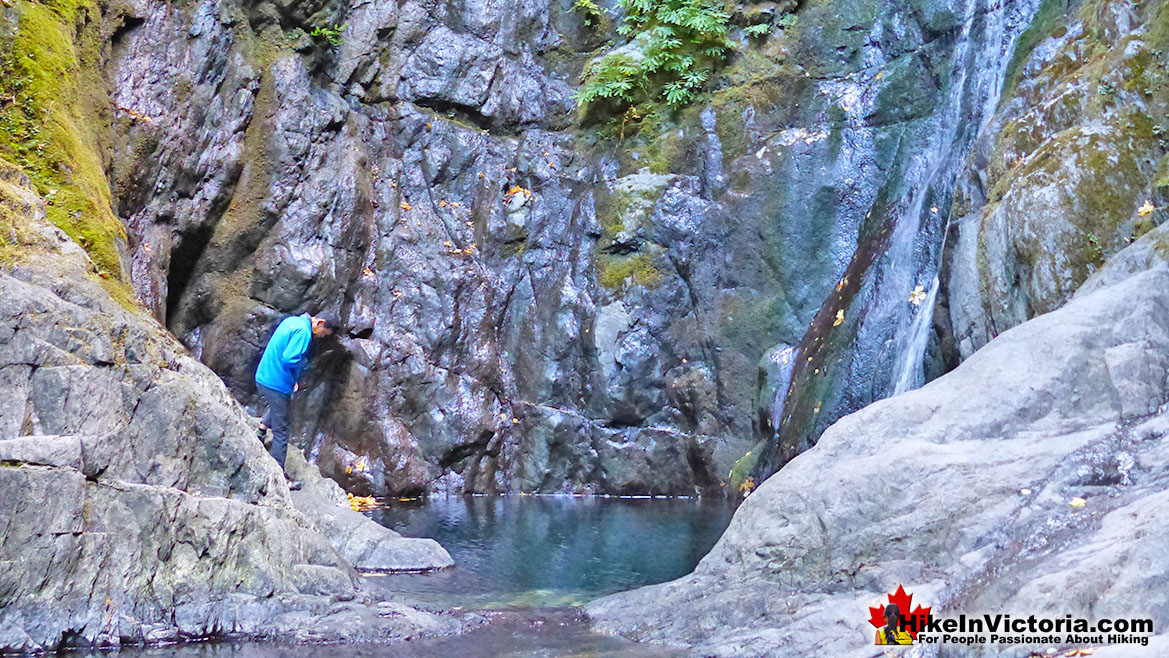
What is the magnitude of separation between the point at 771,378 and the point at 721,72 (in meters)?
5.99

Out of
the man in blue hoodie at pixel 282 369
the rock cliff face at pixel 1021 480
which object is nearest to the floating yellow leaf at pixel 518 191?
the man in blue hoodie at pixel 282 369

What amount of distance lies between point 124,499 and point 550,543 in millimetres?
4900

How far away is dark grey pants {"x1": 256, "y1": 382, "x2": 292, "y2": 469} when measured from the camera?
291 inches

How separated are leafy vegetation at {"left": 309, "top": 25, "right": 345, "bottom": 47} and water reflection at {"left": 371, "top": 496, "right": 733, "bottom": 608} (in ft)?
26.5

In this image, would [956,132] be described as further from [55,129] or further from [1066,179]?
[55,129]

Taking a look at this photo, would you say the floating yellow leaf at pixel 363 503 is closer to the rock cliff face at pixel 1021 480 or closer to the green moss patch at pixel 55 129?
the green moss patch at pixel 55 129

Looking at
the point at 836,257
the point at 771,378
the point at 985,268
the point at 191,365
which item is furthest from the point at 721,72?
the point at 191,365

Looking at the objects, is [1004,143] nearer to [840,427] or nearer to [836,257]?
[840,427]

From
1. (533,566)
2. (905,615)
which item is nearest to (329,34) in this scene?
(533,566)

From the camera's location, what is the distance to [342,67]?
49.0 ft

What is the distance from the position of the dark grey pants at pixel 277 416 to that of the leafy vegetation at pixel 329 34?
894cm

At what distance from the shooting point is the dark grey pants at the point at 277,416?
7.38 metres

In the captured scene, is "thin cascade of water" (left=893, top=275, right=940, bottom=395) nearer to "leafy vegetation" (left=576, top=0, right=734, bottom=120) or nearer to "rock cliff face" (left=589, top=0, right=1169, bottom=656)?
"rock cliff face" (left=589, top=0, right=1169, bottom=656)

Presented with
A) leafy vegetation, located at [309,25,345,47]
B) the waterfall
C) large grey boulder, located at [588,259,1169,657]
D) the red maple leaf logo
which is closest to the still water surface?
large grey boulder, located at [588,259,1169,657]
